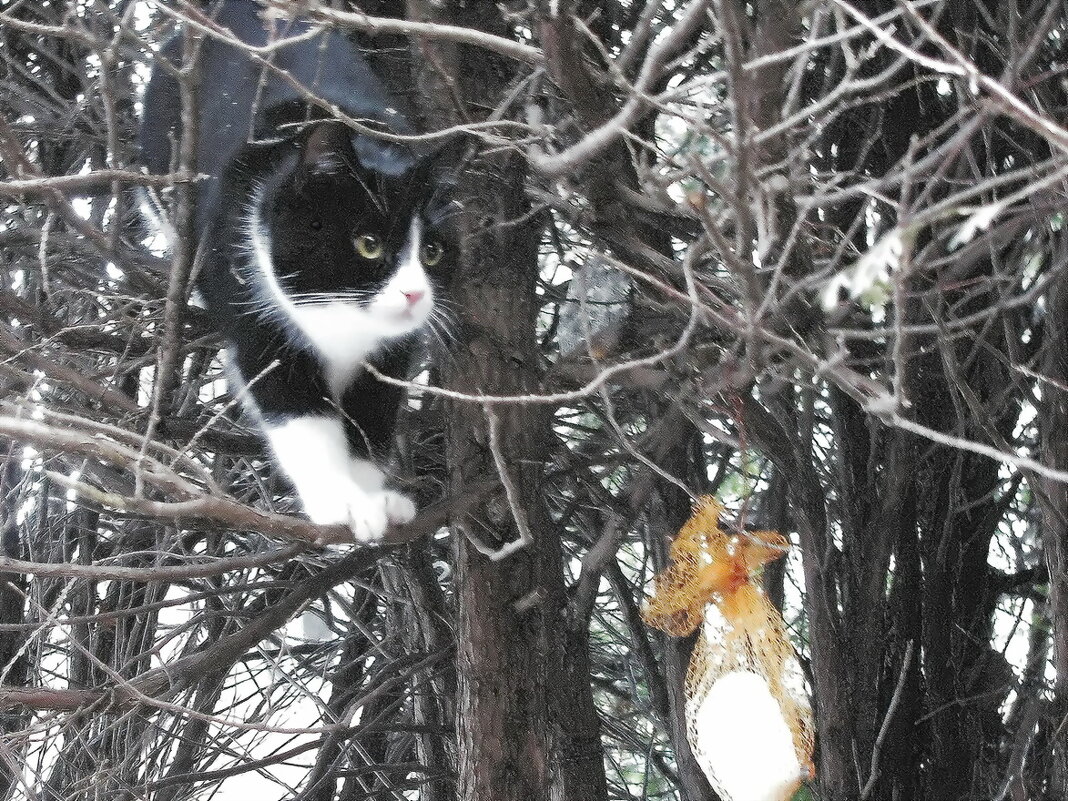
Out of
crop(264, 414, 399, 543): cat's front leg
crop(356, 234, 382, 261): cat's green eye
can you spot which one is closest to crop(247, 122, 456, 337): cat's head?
crop(356, 234, 382, 261): cat's green eye

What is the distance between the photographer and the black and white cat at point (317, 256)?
1.27m

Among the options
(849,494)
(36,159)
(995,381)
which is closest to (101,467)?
(36,159)

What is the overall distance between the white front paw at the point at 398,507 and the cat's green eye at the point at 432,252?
0.99 ft

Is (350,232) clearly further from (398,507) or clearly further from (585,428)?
(585,428)

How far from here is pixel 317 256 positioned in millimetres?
→ 1302

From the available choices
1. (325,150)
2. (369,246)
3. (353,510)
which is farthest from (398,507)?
(325,150)

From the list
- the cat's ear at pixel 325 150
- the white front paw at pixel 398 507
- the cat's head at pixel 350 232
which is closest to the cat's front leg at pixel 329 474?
the white front paw at pixel 398 507

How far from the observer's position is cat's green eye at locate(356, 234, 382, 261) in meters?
1.29

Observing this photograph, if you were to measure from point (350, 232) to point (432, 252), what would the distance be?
12cm

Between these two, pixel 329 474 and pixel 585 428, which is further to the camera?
pixel 585 428

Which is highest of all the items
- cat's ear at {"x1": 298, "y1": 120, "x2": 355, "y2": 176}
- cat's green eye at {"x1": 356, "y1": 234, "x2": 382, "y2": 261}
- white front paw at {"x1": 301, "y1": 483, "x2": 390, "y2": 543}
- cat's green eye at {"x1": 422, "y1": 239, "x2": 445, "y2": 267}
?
cat's ear at {"x1": 298, "y1": 120, "x2": 355, "y2": 176}

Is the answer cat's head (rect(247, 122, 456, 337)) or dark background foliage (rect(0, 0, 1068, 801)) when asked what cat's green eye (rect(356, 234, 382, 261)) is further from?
dark background foliage (rect(0, 0, 1068, 801))

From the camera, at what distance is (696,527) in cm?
97

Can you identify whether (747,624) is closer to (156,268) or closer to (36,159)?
(156,268)
